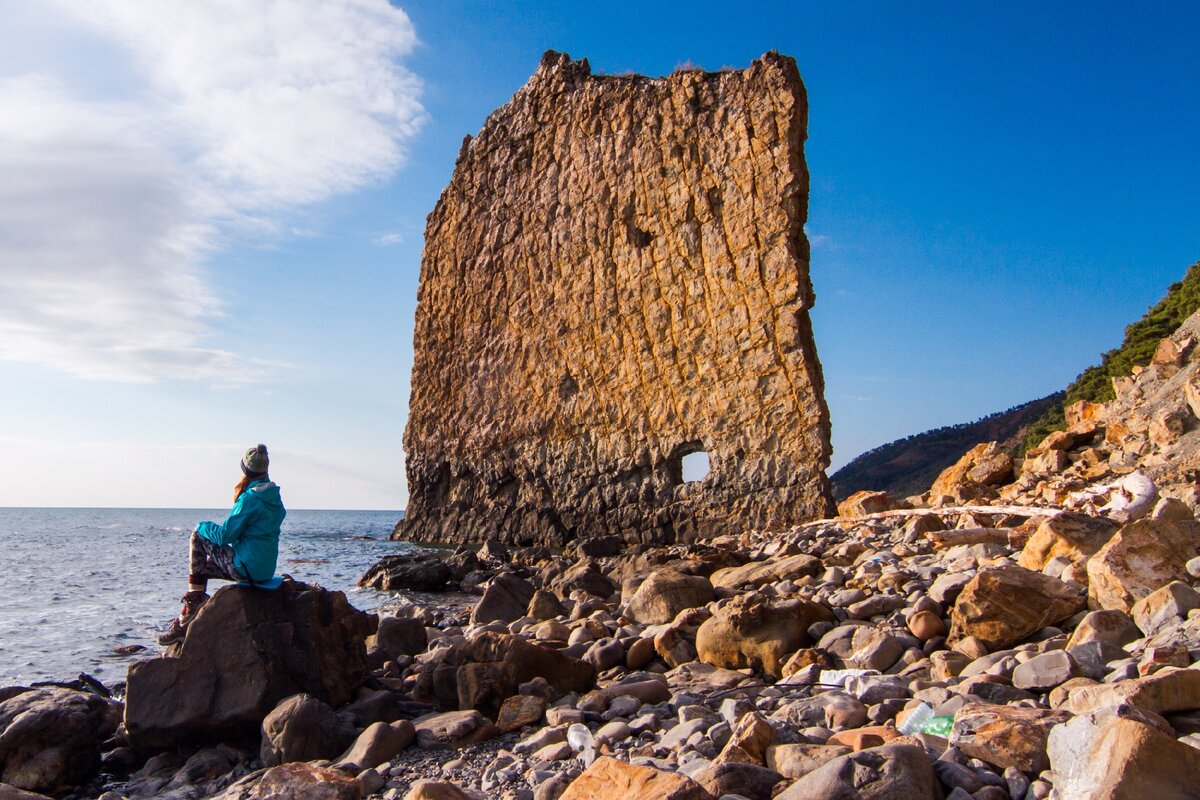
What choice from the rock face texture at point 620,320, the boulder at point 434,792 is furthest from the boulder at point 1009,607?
the rock face texture at point 620,320

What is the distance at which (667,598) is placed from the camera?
24.0ft

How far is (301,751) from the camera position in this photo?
15.7 ft

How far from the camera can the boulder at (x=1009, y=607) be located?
188 inches

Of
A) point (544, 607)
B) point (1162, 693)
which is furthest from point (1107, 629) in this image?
point (544, 607)

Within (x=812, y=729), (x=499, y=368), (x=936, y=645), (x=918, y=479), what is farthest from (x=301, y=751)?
(x=918, y=479)

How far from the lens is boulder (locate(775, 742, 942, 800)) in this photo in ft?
9.45

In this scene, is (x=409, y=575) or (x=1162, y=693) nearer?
(x=1162, y=693)

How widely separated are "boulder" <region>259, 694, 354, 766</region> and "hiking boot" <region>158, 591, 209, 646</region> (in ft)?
4.05

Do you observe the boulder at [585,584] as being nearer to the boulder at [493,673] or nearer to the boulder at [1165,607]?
the boulder at [493,673]

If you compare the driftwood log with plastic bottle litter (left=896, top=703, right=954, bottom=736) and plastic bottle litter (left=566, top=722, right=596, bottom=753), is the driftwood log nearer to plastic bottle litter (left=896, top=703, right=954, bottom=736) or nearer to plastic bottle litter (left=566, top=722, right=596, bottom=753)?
plastic bottle litter (left=896, top=703, right=954, bottom=736)

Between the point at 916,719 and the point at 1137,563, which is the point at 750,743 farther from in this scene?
the point at 1137,563

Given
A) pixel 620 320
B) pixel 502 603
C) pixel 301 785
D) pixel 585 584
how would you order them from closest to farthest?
pixel 301 785 → pixel 502 603 → pixel 585 584 → pixel 620 320

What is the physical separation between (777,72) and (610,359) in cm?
854

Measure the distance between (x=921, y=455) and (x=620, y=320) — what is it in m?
40.6
